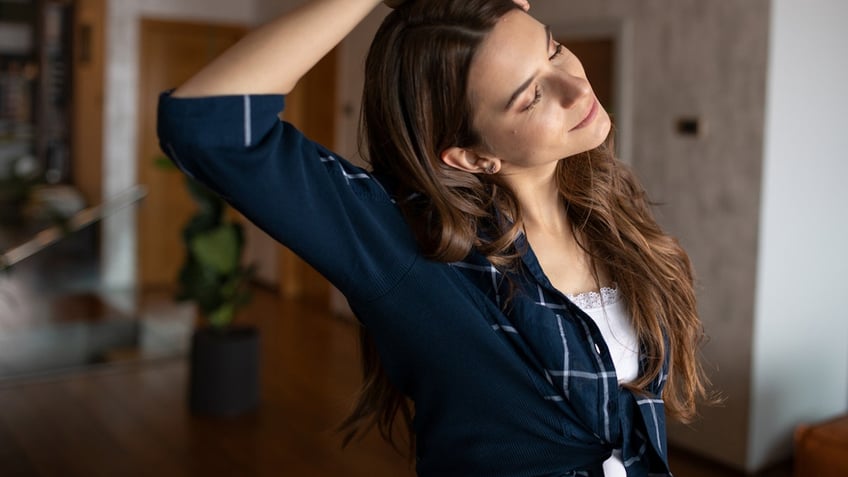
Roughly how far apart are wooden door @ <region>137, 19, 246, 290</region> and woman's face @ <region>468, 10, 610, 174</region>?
6425mm

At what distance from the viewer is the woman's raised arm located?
0.77 metres

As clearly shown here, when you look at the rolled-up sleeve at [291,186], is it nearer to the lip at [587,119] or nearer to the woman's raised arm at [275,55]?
the woman's raised arm at [275,55]

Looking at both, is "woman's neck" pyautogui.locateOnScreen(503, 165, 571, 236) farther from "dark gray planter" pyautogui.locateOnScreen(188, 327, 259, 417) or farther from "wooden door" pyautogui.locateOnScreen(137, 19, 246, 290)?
"wooden door" pyautogui.locateOnScreen(137, 19, 246, 290)

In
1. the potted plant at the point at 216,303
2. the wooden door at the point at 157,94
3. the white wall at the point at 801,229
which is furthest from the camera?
the wooden door at the point at 157,94

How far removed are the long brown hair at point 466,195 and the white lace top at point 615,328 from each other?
0.01 metres

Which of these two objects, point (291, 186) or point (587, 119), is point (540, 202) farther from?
point (291, 186)

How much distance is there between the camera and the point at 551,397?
3.17 feet

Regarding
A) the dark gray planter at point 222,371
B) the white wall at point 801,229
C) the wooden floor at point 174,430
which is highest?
the white wall at point 801,229

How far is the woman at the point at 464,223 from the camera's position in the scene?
2.57 ft

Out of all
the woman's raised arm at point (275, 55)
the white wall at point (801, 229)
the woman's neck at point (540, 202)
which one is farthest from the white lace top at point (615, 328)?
the white wall at point (801, 229)

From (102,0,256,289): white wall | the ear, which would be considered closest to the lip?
the ear

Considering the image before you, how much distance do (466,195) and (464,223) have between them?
0.08 meters

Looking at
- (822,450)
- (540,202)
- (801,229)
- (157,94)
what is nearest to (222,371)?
(822,450)

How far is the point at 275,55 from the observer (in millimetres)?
773
